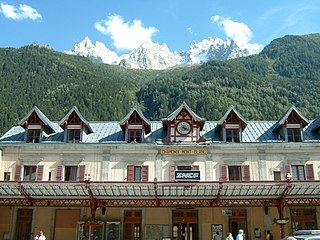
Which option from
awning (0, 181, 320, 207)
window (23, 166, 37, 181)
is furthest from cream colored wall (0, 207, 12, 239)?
window (23, 166, 37, 181)

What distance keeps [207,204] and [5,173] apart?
15.2 metres

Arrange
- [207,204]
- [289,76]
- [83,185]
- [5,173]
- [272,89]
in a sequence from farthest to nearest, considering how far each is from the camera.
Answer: [289,76], [272,89], [5,173], [207,204], [83,185]

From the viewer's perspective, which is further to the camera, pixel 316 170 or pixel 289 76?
pixel 289 76

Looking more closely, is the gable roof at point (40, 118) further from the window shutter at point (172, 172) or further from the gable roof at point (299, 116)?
the gable roof at point (299, 116)

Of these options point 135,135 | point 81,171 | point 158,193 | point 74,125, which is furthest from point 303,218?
point 74,125

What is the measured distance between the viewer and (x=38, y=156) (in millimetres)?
29609

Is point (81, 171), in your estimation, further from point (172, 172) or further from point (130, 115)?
point (172, 172)

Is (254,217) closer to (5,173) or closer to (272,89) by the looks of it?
(5,173)

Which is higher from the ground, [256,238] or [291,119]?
[291,119]

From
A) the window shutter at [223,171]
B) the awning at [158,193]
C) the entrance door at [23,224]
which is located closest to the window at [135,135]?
the awning at [158,193]

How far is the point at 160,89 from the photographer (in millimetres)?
113312

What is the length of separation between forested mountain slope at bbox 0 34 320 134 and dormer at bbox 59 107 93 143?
53114mm

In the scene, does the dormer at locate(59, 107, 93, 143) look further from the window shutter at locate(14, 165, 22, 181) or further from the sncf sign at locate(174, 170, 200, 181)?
the sncf sign at locate(174, 170, 200, 181)

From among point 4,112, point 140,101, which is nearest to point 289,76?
point 140,101
